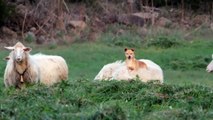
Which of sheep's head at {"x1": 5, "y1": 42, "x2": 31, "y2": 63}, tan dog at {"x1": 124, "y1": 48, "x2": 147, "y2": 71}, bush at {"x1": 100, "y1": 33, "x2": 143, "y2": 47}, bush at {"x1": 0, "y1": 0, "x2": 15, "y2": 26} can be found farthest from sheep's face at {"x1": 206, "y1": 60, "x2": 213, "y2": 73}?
bush at {"x1": 0, "y1": 0, "x2": 15, "y2": 26}

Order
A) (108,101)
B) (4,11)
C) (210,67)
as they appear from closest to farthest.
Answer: (108,101) < (210,67) < (4,11)

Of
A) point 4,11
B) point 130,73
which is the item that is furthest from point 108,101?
point 4,11

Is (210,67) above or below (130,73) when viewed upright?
below

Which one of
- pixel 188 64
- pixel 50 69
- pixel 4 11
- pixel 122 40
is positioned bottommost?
pixel 122 40

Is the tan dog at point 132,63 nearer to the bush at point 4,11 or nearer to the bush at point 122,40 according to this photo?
the bush at point 122,40

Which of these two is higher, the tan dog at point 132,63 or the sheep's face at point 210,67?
the tan dog at point 132,63

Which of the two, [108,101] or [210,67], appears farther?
[210,67]

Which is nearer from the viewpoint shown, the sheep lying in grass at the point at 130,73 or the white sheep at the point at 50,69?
the white sheep at the point at 50,69

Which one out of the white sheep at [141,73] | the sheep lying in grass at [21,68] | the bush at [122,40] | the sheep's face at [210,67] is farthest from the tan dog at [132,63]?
the bush at [122,40]

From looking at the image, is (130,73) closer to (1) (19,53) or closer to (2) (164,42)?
(1) (19,53)

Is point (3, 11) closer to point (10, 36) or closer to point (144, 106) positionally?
point (10, 36)

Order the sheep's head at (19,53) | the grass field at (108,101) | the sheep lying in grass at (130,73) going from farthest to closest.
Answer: the sheep lying in grass at (130,73) → the sheep's head at (19,53) → the grass field at (108,101)

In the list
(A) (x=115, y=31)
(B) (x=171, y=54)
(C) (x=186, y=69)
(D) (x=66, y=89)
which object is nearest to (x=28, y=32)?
(A) (x=115, y=31)

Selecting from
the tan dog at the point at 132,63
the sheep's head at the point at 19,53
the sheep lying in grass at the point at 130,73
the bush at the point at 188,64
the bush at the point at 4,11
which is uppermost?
the sheep's head at the point at 19,53
